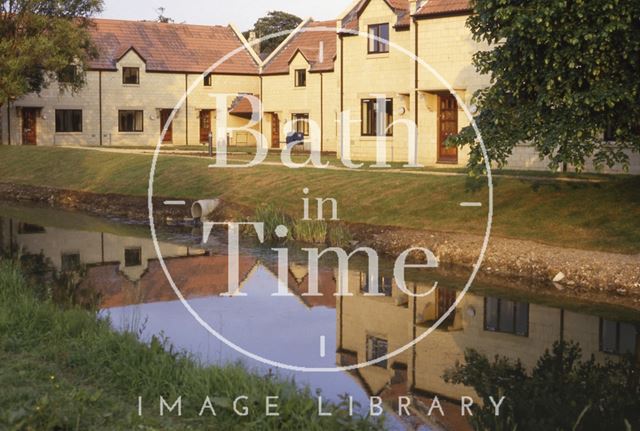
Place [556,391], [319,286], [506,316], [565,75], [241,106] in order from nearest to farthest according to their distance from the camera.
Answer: [556,391], [506,316], [565,75], [319,286], [241,106]

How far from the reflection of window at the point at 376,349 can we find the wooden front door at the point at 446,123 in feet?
62.3

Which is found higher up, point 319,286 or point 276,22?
point 276,22

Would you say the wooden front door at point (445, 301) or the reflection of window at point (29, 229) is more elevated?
the reflection of window at point (29, 229)

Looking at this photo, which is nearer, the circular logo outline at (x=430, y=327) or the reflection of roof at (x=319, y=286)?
the circular logo outline at (x=430, y=327)

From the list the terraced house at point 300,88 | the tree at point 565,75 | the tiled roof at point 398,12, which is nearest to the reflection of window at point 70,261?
the tree at point 565,75

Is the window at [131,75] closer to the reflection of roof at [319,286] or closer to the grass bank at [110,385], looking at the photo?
the reflection of roof at [319,286]

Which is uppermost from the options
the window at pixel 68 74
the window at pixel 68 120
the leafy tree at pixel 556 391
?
the window at pixel 68 74

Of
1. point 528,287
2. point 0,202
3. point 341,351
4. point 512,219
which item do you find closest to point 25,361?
point 341,351

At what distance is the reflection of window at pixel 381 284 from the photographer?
18062 mm

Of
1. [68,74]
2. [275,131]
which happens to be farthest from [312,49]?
[68,74]

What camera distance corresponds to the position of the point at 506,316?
16.1 meters

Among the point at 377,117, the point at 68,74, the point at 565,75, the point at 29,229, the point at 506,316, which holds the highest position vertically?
the point at 68,74

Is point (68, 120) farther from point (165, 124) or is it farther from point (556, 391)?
point (556, 391)

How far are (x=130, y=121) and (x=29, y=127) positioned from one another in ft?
19.0
